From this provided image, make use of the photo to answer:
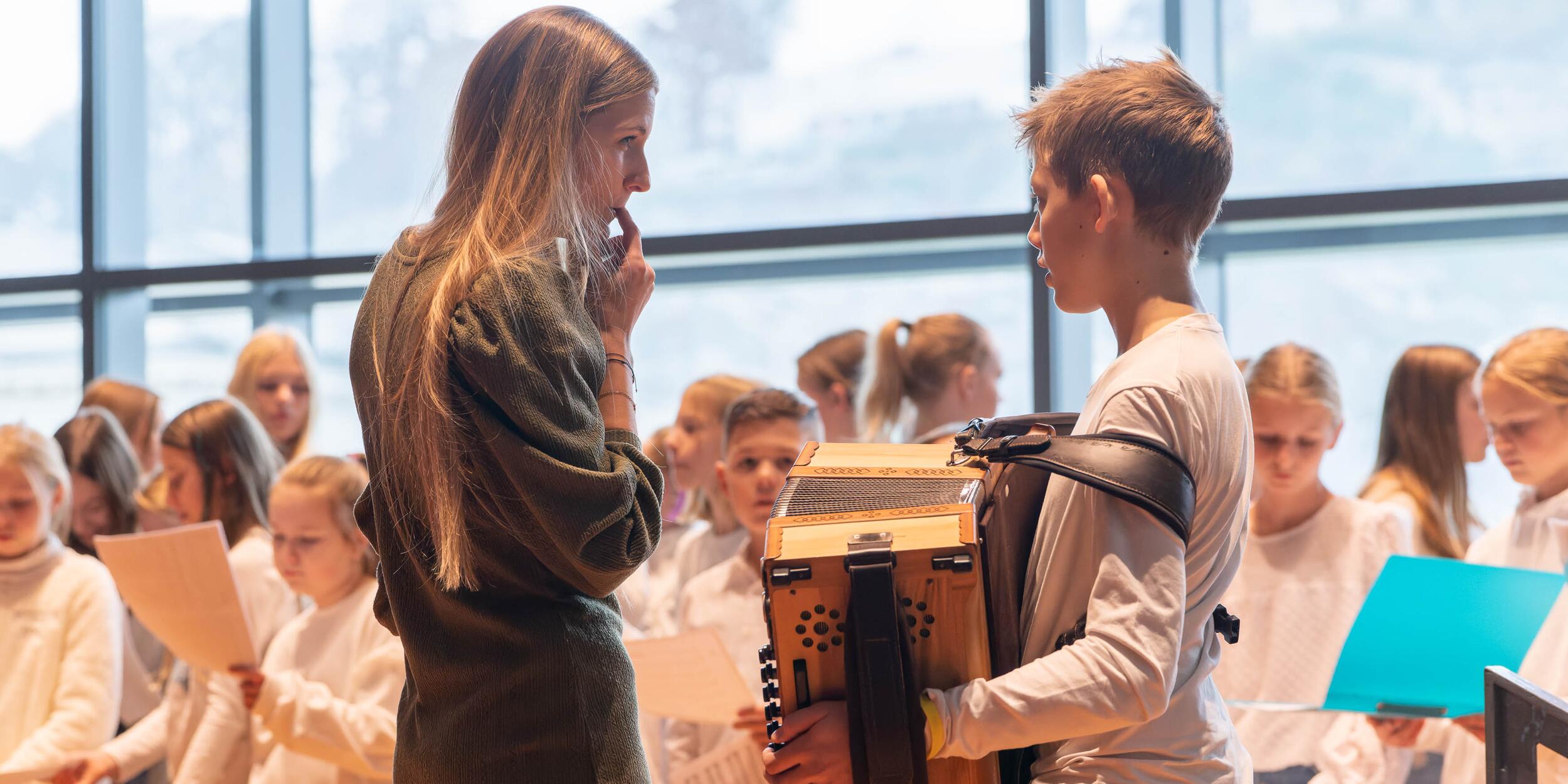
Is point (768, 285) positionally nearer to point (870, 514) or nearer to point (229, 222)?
point (229, 222)

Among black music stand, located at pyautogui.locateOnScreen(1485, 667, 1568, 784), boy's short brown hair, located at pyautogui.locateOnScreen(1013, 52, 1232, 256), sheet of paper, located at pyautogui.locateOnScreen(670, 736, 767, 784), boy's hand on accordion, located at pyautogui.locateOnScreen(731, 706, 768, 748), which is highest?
boy's short brown hair, located at pyautogui.locateOnScreen(1013, 52, 1232, 256)

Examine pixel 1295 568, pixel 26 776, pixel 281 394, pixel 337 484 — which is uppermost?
pixel 281 394

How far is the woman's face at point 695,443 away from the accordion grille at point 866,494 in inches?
99.6

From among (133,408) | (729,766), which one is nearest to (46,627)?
(133,408)

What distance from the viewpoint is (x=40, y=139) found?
633 cm

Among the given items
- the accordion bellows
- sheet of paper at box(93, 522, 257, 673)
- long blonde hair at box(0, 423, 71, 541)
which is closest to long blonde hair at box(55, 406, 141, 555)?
long blonde hair at box(0, 423, 71, 541)

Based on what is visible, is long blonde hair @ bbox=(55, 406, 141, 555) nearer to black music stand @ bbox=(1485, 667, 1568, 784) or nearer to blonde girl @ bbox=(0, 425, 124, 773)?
blonde girl @ bbox=(0, 425, 124, 773)

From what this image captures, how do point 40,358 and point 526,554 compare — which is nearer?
point 526,554

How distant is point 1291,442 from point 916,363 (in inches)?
40.4

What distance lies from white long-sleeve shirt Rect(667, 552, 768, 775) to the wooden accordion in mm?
1718

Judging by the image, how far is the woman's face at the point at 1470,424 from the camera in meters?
3.48

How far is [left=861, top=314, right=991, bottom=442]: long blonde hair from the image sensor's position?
373 centimetres

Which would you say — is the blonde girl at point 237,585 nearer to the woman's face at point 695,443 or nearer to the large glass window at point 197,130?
the woman's face at point 695,443

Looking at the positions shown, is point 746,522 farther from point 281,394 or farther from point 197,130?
point 197,130
